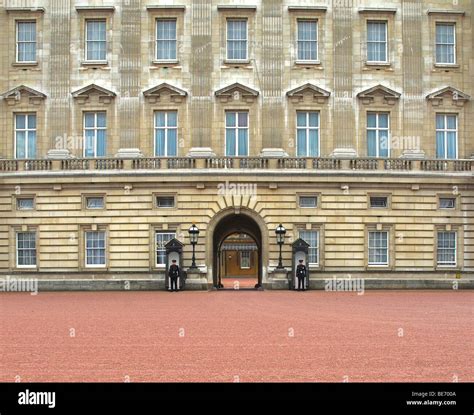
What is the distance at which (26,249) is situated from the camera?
51.9 meters

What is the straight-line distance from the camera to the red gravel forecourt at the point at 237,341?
17.3 m

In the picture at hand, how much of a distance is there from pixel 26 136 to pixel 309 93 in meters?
15.6

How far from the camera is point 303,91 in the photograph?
51781 mm

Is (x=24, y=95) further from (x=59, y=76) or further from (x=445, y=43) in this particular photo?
(x=445, y=43)

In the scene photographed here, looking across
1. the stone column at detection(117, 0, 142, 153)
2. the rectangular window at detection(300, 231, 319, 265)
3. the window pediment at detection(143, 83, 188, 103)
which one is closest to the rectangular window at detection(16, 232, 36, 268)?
the stone column at detection(117, 0, 142, 153)

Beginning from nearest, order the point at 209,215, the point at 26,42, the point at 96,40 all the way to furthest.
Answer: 1. the point at 209,215
2. the point at 96,40
3. the point at 26,42

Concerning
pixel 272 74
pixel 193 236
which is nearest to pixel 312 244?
pixel 193 236

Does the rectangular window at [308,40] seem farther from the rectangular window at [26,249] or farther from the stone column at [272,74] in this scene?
the rectangular window at [26,249]

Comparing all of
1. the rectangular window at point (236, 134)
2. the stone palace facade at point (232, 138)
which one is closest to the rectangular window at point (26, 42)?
the stone palace facade at point (232, 138)

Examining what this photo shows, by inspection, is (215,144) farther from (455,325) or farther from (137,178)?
(455,325)

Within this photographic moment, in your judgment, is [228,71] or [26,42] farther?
[26,42]

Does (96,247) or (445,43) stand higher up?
(445,43)

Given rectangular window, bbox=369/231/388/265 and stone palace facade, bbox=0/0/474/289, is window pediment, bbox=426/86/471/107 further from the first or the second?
rectangular window, bbox=369/231/388/265

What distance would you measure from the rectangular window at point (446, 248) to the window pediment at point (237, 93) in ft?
41.5
